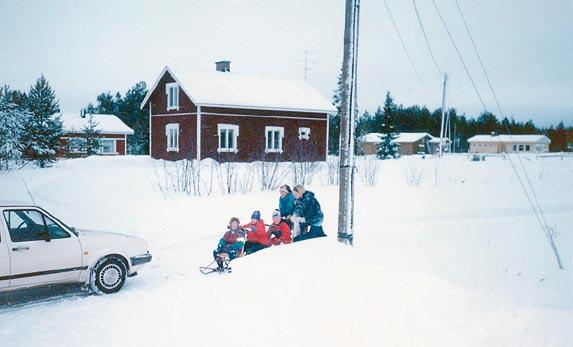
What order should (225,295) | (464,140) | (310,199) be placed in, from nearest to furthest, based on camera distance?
(225,295)
(310,199)
(464,140)

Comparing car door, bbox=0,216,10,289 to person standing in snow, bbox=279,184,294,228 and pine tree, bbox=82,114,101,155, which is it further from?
pine tree, bbox=82,114,101,155

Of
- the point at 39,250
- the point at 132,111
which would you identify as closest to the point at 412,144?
the point at 132,111

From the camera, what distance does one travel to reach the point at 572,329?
6188 millimetres

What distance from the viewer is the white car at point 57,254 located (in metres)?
7.56

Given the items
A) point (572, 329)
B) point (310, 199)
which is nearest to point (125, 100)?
point (310, 199)

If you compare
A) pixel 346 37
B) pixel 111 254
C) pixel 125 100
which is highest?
pixel 125 100

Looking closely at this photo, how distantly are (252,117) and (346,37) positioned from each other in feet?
77.6

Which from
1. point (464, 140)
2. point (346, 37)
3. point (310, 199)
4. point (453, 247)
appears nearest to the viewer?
point (346, 37)

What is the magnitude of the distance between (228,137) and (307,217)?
21934mm

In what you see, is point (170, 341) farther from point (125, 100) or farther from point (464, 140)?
point (464, 140)

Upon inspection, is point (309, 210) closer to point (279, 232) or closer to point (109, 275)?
point (279, 232)

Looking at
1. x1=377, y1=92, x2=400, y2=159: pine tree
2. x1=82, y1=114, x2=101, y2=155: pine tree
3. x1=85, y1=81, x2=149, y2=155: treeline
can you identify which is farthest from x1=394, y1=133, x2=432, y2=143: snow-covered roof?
x1=82, y1=114, x2=101, y2=155: pine tree

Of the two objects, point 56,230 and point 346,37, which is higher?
point 346,37

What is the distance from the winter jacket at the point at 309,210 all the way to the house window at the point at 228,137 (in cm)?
2085
